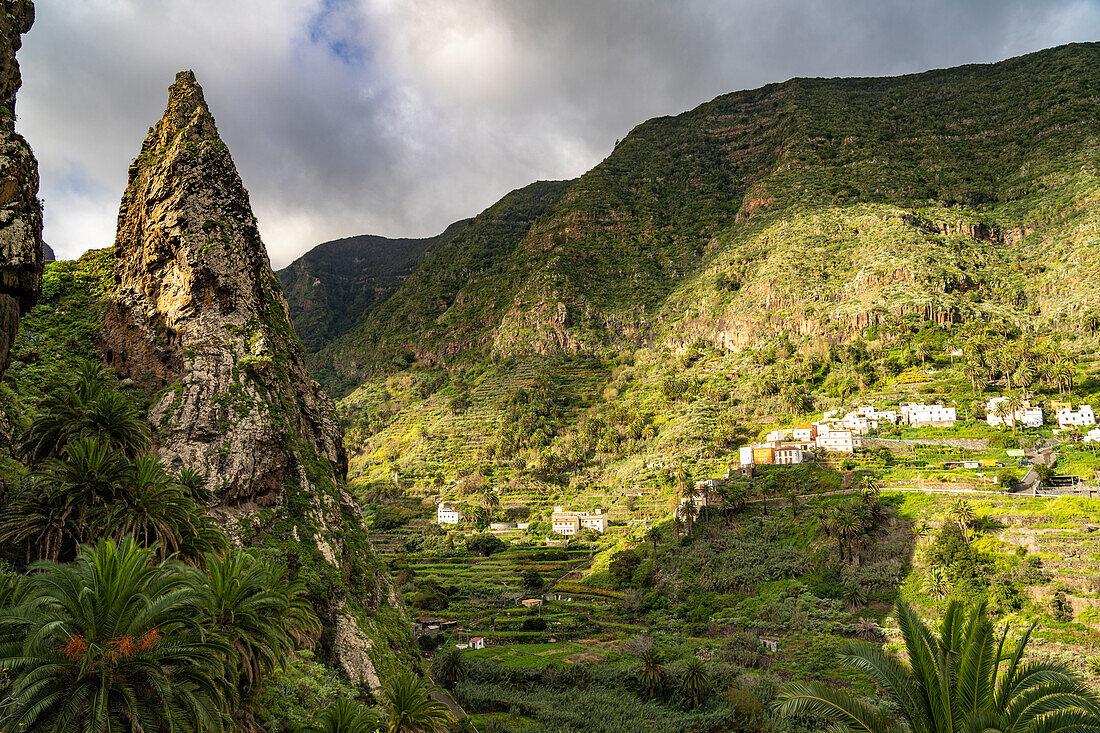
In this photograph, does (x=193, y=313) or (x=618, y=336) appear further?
(x=618, y=336)

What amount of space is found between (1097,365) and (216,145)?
459 ft

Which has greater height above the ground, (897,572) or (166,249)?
(166,249)

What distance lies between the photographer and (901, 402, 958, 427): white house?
9612cm

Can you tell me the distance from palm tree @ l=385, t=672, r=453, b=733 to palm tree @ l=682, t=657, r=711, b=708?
29.2 m

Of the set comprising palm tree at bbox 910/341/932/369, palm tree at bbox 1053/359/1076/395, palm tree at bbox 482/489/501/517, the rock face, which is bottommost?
palm tree at bbox 482/489/501/517

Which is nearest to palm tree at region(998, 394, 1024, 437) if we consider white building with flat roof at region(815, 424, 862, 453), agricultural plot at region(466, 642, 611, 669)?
white building with flat roof at region(815, 424, 862, 453)

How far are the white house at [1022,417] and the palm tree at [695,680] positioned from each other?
257 feet

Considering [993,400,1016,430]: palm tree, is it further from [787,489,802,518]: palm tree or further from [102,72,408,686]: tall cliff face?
[102,72,408,686]: tall cliff face

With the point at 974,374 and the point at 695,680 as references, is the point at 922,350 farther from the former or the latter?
the point at 695,680

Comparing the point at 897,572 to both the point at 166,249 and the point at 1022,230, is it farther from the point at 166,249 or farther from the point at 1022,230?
the point at 1022,230

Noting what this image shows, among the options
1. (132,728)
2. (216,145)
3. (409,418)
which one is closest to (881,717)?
(132,728)

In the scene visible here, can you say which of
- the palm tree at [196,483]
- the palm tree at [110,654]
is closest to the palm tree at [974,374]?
the palm tree at [196,483]

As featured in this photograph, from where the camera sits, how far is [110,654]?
11.5 m

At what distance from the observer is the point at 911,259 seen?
144m
